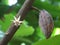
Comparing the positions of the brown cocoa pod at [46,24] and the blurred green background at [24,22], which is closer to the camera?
the brown cocoa pod at [46,24]

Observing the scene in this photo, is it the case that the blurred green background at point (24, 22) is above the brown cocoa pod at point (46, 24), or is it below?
above

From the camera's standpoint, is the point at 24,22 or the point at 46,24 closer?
the point at 46,24

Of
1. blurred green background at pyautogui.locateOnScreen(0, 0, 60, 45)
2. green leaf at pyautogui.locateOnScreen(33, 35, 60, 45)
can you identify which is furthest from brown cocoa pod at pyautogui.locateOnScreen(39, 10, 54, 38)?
blurred green background at pyautogui.locateOnScreen(0, 0, 60, 45)

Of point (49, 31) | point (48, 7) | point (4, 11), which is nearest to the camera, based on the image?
point (49, 31)

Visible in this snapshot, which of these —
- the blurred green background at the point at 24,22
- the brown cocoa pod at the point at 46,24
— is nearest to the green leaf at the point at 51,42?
the brown cocoa pod at the point at 46,24

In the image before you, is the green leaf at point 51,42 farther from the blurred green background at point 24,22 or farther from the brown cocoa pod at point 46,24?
the blurred green background at point 24,22

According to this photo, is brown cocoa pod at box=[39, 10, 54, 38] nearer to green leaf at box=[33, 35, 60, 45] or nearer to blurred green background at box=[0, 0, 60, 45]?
green leaf at box=[33, 35, 60, 45]

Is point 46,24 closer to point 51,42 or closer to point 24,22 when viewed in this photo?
point 51,42

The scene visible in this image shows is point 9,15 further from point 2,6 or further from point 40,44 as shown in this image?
point 40,44

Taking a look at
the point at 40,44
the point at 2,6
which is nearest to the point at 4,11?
the point at 2,6

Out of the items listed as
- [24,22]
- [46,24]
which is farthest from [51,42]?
[24,22]

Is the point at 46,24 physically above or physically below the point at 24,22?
below
